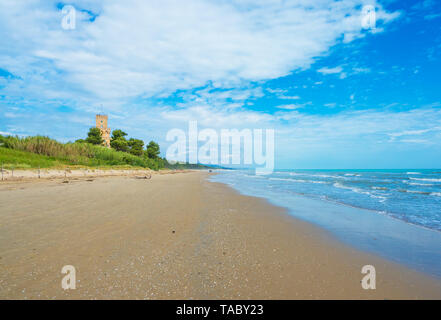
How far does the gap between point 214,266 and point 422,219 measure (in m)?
Result: 9.22

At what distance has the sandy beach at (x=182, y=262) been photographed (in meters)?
2.69

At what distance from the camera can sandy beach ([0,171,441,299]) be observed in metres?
2.69

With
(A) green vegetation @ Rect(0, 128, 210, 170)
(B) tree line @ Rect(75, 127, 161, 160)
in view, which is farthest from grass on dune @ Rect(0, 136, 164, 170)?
(B) tree line @ Rect(75, 127, 161, 160)

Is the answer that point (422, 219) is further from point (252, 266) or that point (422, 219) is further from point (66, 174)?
point (66, 174)

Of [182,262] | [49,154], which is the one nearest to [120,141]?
[49,154]

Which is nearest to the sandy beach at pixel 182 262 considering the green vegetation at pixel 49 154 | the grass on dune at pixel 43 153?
the green vegetation at pixel 49 154

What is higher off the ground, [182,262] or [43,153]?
[43,153]

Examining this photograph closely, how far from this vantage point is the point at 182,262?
11.4ft

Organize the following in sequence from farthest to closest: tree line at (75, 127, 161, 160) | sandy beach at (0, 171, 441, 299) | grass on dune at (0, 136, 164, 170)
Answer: tree line at (75, 127, 161, 160) → grass on dune at (0, 136, 164, 170) → sandy beach at (0, 171, 441, 299)

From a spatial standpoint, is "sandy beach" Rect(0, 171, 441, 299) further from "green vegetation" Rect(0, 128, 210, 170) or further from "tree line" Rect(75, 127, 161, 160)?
"tree line" Rect(75, 127, 161, 160)

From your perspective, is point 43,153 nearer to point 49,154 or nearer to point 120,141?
point 49,154

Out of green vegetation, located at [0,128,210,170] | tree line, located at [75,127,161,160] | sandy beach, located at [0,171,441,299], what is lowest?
sandy beach, located at [0,171,441,299]
